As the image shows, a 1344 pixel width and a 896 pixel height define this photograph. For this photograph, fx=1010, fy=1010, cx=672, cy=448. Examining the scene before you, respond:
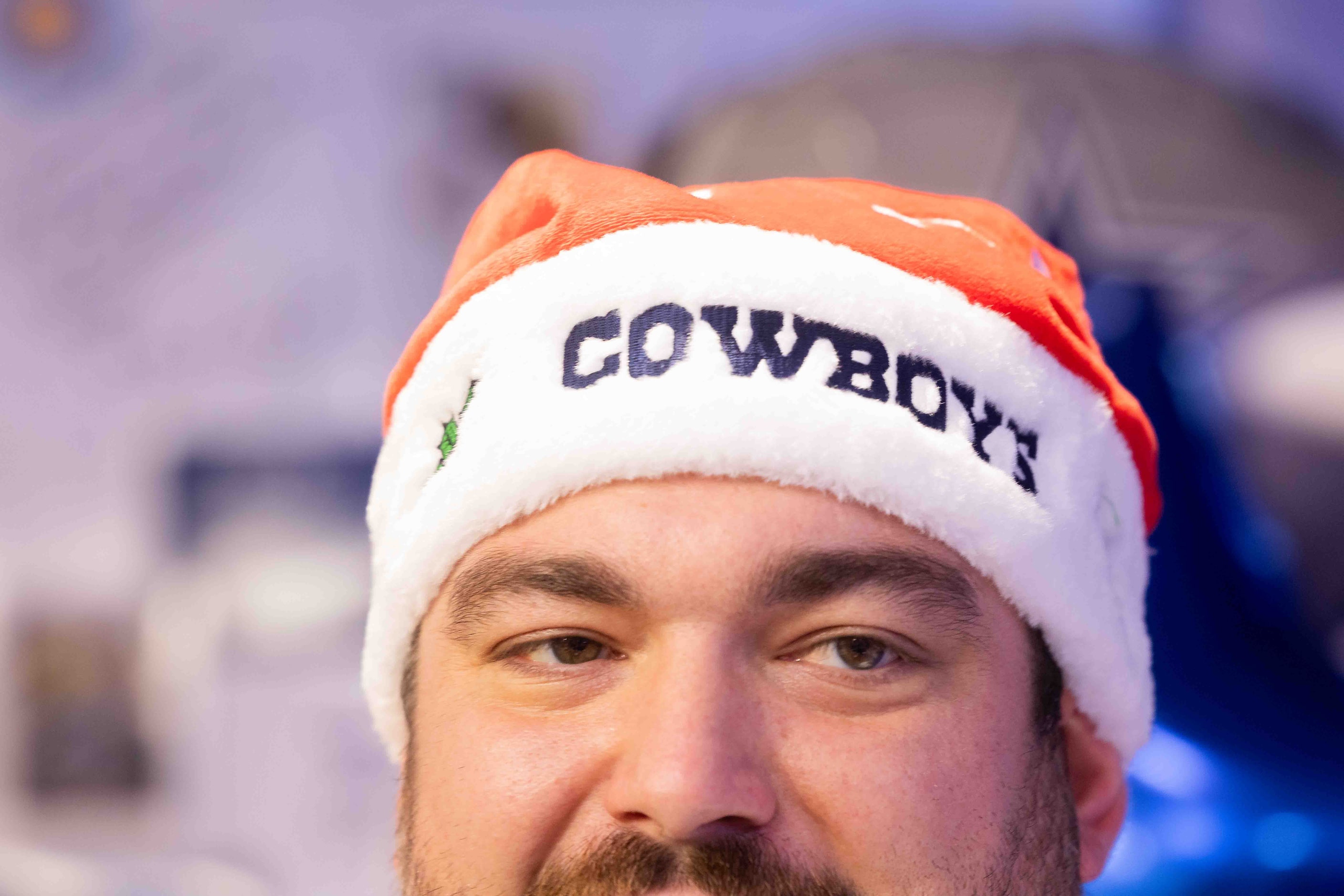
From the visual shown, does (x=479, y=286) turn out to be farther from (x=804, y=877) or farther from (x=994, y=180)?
(x=994, y=180)

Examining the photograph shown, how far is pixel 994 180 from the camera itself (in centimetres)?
181

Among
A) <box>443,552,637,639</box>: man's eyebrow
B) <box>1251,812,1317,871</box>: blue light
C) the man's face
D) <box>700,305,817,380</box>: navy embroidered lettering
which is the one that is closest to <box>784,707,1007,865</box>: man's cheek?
the man's face

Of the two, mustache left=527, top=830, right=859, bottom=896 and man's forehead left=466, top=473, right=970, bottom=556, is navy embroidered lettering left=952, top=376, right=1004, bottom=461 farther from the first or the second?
mustache left=527, top=830, right=859, bottom=896

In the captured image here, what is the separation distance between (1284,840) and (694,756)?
1331mm

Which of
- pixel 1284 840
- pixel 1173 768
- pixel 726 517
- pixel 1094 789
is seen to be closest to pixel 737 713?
pixel 726 517

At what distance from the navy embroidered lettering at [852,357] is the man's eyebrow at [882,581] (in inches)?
5.7

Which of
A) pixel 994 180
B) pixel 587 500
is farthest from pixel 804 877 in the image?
pixel 994 180

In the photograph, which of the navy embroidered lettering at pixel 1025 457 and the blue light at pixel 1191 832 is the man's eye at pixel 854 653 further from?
the blue light at pixel 1191 832

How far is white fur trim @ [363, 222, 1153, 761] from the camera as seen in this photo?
89cm

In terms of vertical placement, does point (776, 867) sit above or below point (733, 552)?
below

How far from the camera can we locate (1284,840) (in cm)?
164

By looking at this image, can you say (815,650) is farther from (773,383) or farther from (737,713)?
(773,383)

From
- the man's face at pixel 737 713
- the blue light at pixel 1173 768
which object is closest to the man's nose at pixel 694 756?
the man's face at pixel 737 713

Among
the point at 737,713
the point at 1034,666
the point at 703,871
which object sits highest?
the point at 1034,666
